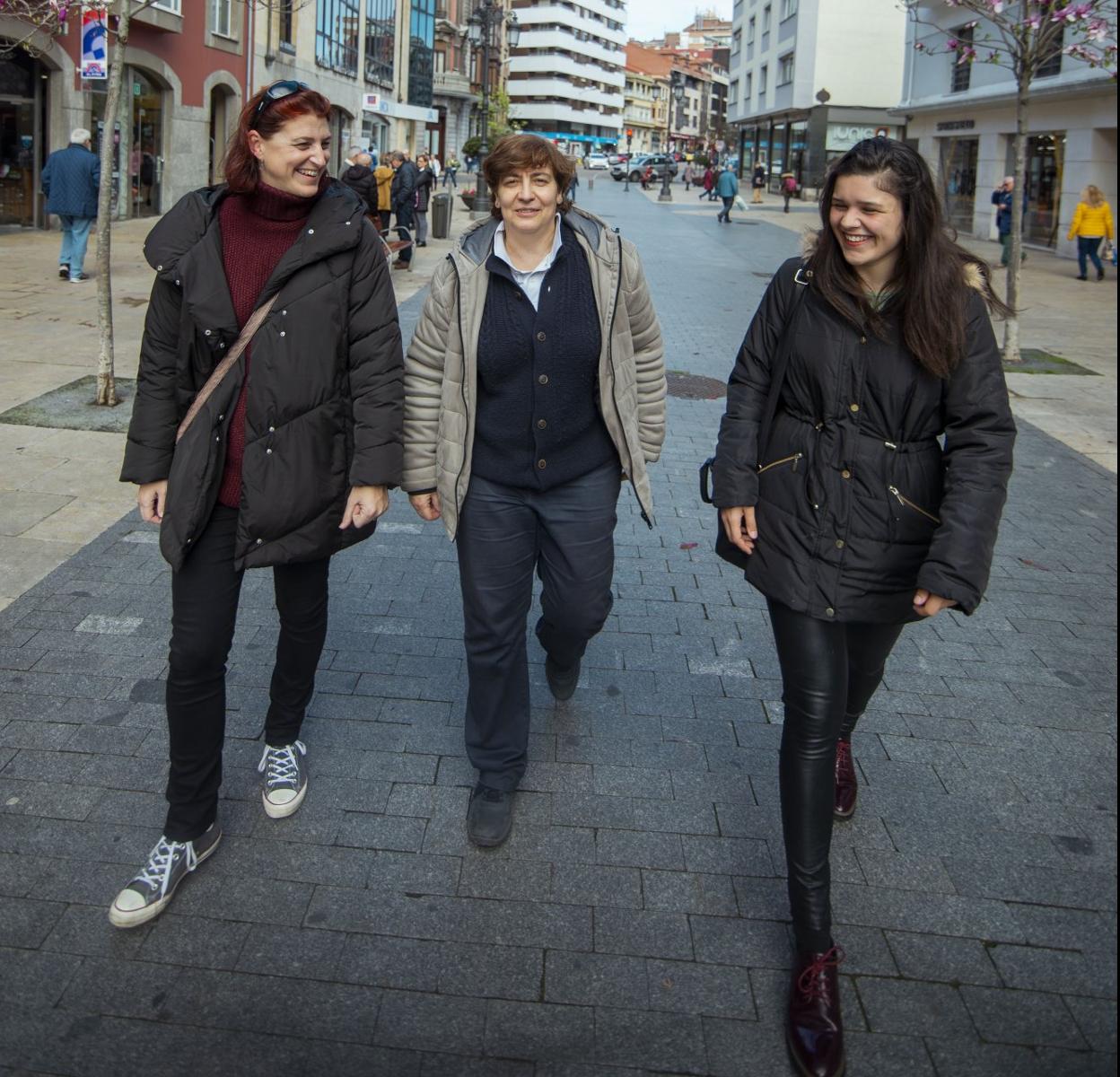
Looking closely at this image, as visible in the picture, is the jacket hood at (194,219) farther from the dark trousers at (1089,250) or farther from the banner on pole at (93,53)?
the dark trousers at (1089,250)

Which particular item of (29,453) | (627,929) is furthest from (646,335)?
(29,453)

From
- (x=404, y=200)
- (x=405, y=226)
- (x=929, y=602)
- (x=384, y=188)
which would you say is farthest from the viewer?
(x=384, y=188)

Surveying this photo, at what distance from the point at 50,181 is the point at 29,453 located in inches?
348

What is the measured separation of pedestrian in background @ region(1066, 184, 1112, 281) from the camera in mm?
21781

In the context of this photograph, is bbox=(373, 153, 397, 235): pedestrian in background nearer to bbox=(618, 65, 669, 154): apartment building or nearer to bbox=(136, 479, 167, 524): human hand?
bbox=(136, 479, 167, 524): human hand

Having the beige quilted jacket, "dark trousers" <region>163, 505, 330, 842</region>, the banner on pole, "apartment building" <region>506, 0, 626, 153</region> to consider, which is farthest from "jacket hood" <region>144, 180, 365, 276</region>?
"apartment building" <region>506, 0, 626, 153</region>

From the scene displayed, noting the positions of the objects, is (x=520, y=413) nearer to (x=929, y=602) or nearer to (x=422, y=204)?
(x=929, y=602)

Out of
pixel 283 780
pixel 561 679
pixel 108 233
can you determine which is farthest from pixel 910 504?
pixel 108 233

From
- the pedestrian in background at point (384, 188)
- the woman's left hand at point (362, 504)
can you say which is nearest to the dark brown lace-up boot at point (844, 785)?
the woman's left hand at point (362, 504)

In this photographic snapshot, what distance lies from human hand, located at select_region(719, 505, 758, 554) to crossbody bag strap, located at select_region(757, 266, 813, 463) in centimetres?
19

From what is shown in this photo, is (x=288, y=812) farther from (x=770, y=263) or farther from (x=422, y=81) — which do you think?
(x=422, y=81)

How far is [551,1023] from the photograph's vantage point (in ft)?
9.06

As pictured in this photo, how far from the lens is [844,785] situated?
12.1 ft

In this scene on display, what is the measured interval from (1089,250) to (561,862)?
2183 cm
